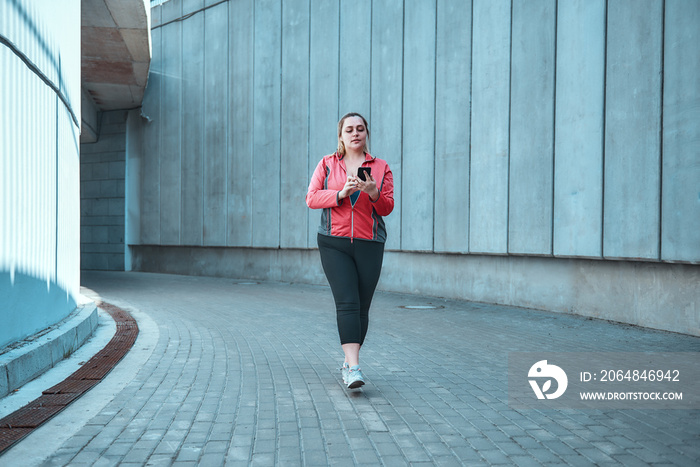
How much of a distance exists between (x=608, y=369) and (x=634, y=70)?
4.18 meters

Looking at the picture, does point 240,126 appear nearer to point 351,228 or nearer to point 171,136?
point 171,136

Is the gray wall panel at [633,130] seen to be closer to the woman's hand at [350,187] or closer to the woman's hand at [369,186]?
the woman's hand at [369,186]

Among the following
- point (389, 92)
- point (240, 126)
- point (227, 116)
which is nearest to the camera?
point (389, 92)

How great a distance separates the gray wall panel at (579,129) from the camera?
787 cm

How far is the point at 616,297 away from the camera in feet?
25.3

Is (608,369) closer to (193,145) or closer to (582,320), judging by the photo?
(582,320)

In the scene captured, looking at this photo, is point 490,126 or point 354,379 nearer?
point 354,379

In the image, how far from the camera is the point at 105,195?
66.2ft

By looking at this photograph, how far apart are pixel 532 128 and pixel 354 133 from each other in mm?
5403

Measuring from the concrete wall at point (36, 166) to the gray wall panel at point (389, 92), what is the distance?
6217 mm

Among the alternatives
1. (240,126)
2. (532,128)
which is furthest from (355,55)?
(532,128)

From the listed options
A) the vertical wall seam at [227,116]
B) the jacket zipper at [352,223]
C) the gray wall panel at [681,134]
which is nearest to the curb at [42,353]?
the jacket zipper at [352,223]

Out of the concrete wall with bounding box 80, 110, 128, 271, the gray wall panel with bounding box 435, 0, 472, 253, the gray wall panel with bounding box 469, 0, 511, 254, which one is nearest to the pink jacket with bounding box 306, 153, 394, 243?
the gray wall panel with bounding box 469, 0, 511, 254

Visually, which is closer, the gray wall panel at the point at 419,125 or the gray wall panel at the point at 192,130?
the gray wall panel at the point at 419,125
